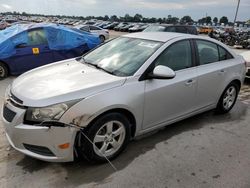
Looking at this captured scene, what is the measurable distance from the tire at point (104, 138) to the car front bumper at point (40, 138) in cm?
17

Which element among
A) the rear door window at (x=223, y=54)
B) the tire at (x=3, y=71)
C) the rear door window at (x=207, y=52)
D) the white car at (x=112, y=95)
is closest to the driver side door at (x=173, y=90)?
the white car at (x=112, y=95)

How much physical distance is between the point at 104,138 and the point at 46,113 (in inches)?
30.1

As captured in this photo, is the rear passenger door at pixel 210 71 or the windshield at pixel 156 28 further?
the windshield at pixel 156 28

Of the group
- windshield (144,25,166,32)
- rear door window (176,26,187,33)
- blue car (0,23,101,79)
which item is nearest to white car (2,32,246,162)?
blue car (0,23,101,79)

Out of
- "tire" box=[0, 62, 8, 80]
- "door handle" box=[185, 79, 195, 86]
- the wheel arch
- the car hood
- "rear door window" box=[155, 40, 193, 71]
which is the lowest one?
"tire" box=[0, 62, 8, 80]

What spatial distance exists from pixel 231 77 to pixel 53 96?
329 centimetres

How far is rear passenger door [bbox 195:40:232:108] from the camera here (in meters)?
4.14

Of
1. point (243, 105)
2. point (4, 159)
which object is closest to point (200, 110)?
point (243, 105)

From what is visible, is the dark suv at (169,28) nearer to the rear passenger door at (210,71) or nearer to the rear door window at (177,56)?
the rear passenger door at (210,71)

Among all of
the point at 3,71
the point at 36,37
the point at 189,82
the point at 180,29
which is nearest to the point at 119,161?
the point at 189,82

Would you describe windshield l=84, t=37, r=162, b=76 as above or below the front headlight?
above

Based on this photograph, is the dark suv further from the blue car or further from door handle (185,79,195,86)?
door handle (185,79,195,86)

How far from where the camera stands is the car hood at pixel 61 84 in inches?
111

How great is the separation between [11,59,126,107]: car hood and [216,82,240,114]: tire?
94.4 inches
